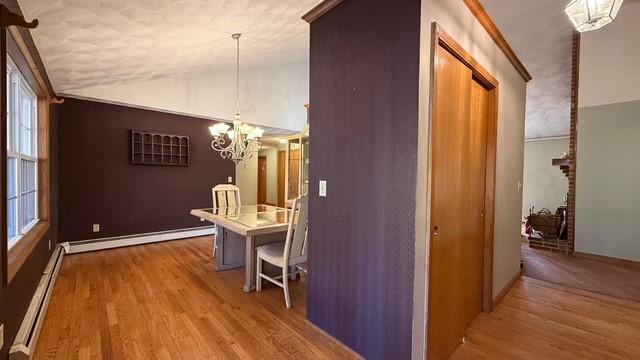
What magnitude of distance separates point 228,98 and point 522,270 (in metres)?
5.29

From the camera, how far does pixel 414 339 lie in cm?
152

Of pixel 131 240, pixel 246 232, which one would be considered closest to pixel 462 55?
pixel 246 232

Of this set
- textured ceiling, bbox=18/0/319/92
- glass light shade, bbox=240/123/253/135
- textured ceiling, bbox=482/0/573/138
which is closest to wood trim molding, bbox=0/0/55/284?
textured ceiling, bbox=18/0/319/92

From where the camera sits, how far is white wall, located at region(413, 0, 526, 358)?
1514mm

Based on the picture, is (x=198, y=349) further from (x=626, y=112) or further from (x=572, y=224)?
(x=626, y=112)

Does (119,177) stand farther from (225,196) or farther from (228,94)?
(228,94)

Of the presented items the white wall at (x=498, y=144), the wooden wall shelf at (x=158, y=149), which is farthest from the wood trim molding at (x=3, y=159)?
the wooden wall shelf at (x=158, y=149)

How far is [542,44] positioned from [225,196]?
5.00 meters

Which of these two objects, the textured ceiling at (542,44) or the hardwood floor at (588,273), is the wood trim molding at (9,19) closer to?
the textured ceiling at (542,44)

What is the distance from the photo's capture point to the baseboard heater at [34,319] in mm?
1653

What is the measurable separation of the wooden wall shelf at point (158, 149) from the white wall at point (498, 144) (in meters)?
4.56

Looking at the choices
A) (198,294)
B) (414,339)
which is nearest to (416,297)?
(414,339)

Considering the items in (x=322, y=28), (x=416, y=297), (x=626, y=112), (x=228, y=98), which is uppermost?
(x=228, y=98)

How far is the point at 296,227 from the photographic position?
98.7 inches
